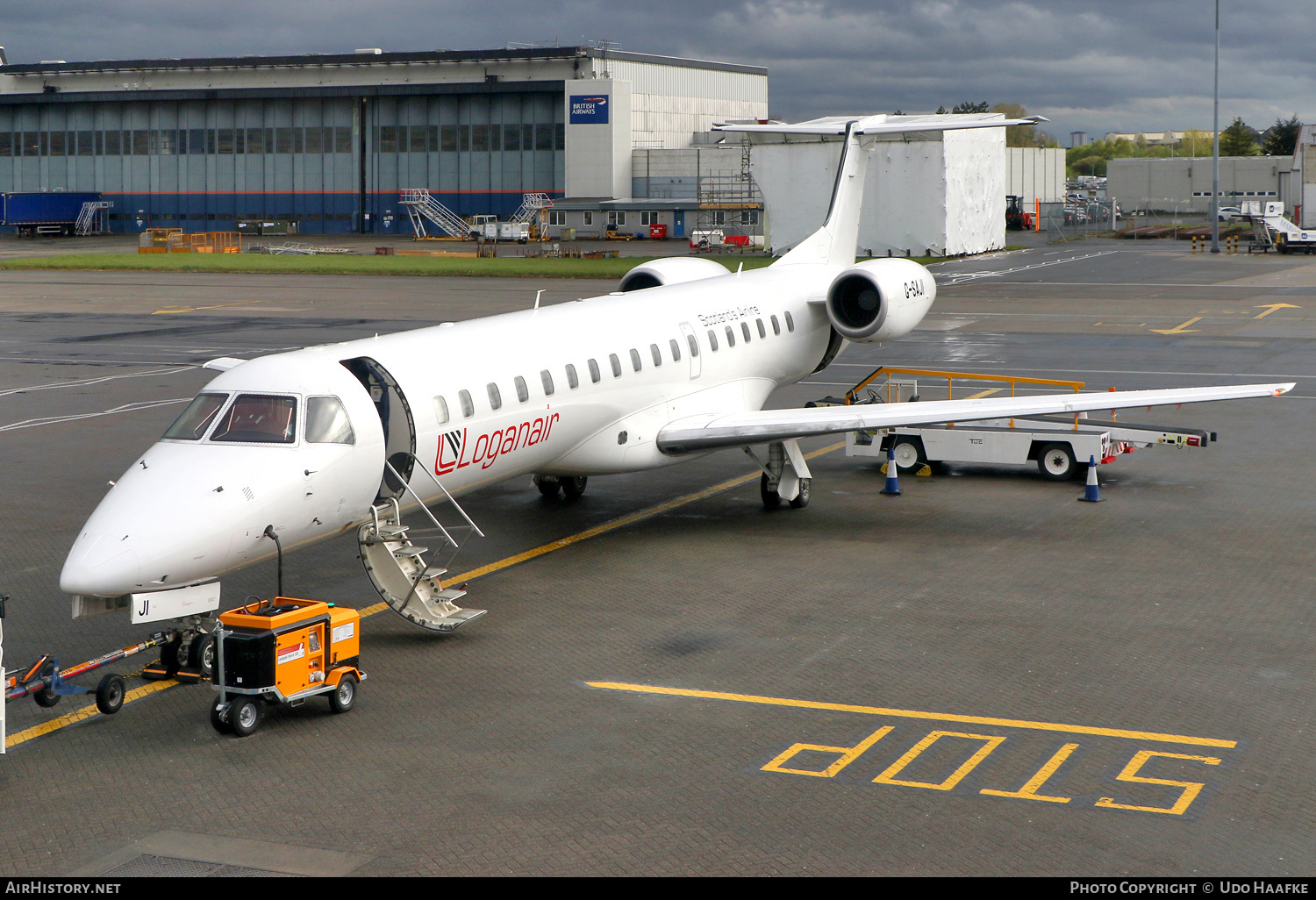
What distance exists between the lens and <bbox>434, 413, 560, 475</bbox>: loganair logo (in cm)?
1664

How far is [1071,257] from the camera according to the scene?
3383 inches

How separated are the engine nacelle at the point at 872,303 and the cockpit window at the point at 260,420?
40.8 ft

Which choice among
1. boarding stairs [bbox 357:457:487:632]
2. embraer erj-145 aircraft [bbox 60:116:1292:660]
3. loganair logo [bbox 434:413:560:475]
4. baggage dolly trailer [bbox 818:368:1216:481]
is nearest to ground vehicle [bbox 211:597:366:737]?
embraer erj-145 aircraft [bbox 60:116:1292:660]

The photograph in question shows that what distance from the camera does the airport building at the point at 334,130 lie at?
117000 mm

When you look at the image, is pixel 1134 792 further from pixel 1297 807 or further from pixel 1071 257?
pixel 1071 257

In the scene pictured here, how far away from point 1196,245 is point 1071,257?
1240 centimetres

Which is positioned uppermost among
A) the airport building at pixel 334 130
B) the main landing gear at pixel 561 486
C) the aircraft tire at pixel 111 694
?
the airport building at pixel 334 130

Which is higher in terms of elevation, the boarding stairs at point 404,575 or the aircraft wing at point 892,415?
the aircraft wing at point 892,415

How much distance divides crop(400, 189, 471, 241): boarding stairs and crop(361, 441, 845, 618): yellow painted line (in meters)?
92.5

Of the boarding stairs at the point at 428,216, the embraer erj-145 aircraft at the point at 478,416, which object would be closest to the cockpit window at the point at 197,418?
the embraer erj-145 aircraft at the point at 478,416

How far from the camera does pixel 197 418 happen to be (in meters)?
14.7

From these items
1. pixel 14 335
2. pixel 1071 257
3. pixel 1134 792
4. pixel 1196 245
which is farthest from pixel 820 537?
pixel 1196 245

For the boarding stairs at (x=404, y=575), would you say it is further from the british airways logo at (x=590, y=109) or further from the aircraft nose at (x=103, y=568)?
the british airways logo at (x=590, y=109)

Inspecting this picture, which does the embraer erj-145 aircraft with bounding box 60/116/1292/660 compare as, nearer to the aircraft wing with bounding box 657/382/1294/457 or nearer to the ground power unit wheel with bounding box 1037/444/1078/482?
the aircraft wing with bounding box 657/382/1294/457
